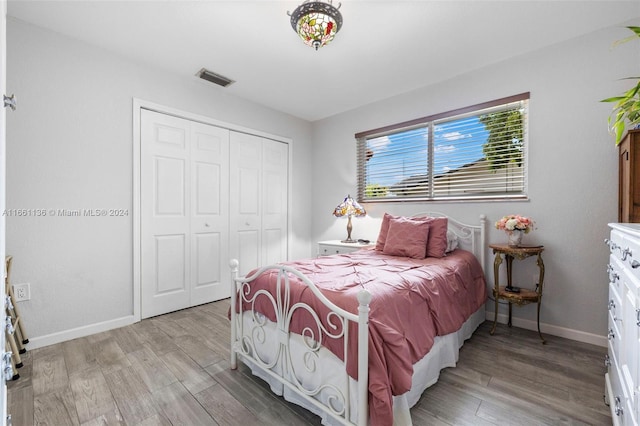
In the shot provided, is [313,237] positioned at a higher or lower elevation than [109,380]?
higher

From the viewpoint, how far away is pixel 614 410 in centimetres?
135

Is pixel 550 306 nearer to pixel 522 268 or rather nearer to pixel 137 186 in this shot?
pixel 522 268

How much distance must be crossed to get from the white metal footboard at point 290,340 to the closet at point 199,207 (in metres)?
1.41

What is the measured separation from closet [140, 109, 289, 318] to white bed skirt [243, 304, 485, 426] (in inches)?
59.7

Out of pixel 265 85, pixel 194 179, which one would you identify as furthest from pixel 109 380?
pixel 265 85

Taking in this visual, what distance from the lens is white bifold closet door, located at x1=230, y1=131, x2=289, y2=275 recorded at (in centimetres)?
356

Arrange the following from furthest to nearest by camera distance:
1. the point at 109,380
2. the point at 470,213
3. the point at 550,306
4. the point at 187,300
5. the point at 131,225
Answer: the point at 187,300, the point at 470,213, the point at 131,225, the point at 550,306, the point at 109,380

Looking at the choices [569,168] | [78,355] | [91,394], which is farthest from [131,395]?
[569,168]

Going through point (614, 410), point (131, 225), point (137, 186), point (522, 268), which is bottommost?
point (614, 410)

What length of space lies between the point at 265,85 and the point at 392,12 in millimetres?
1646

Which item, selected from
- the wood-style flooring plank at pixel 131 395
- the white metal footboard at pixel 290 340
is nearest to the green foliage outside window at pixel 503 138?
the white metal footboard at pixel 290 340

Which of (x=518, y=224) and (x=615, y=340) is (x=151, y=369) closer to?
(x=615, y=340)

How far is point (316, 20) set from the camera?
1.86m

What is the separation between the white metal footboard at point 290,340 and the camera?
1192mm
